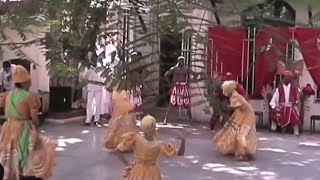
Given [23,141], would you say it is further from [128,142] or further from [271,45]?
[271,45]

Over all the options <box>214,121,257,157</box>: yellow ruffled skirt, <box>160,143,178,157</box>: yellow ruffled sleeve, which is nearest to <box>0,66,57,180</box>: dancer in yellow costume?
<box>160,143,178,157</box>: yellow ruffled sleeve

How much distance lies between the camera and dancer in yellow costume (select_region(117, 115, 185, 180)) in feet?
16.9

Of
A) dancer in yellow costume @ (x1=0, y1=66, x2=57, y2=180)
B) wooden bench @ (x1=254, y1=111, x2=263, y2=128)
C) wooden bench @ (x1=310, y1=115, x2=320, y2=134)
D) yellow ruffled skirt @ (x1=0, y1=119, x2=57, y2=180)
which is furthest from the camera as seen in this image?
wooden bench @ (x1=254, y1=111, x2=263, y2=128)

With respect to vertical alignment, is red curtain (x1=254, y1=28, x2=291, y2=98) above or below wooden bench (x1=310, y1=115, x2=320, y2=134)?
above

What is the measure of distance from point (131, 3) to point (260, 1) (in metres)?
0.47

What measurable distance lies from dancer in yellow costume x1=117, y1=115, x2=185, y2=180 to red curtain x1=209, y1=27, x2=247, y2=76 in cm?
327

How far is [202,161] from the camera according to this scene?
876 cm

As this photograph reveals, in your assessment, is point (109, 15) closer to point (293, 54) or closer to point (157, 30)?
point (157, 30)

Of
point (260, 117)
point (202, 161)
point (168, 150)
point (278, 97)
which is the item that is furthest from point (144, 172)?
point (260, 117)

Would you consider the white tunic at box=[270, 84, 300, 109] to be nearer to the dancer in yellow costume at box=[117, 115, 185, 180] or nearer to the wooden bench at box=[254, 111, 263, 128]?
the wooden bench at box=[254, 111, 263, 128]

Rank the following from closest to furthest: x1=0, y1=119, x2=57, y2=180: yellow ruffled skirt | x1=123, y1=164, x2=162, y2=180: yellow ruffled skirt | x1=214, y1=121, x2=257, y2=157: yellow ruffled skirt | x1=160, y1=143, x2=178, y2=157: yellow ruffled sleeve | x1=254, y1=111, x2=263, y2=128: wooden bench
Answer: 1. x1=160, y1=143, x2=178, y2=157: yellow ruffled sleeve
2. x1=123, y1=164, x2=162, y2=180: yellow ruffled skirt
3. x1=0, y1=119, x2=57, y2=180: yellow ruffled skirt
4. x1=214, y1=121, x2=257, y2=157: yellow ruffled skirt
5. x1=254, y1=111, x2=263, y2=128: wooden bench

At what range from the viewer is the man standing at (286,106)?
1151 centimetres

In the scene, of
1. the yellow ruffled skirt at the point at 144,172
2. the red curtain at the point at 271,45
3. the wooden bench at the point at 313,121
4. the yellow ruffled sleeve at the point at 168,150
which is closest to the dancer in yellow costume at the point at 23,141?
the yellow ruffled skirt at the point at 144,172

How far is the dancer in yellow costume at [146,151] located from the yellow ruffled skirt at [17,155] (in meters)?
1.41
